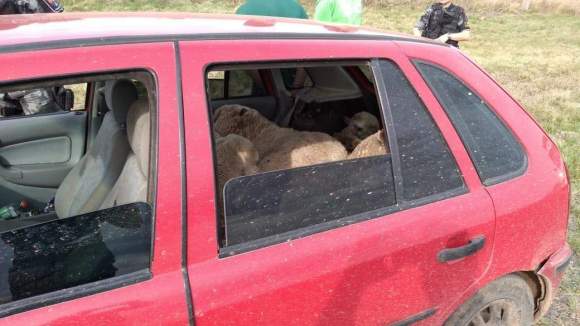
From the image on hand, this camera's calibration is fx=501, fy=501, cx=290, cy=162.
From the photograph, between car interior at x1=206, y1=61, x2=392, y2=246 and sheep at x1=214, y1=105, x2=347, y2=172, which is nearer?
car interior at x1=206, y1=61, x2=392, y2=246

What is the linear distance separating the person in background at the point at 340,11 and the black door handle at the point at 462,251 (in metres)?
3.44

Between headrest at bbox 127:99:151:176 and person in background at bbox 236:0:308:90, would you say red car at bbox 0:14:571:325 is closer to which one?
headrest at bbox 127:99:151:176

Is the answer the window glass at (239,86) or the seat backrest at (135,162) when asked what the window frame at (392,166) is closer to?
the seat backrest at (135,162)

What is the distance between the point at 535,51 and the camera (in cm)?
1293

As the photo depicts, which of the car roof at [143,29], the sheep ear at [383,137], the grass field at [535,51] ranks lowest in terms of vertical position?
the grass field at [535,51]

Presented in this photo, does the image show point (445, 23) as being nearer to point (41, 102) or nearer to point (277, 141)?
point (277, 141)

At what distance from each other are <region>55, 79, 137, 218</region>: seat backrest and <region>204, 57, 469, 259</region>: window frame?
2.21 feet

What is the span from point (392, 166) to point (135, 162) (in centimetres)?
92

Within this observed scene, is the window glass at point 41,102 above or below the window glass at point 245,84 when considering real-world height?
below

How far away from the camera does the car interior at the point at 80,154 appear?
1687mm

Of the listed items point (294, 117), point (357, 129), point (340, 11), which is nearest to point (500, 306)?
point (357, 129)

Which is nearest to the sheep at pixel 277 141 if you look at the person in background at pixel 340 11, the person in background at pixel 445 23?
the person in background at pixel 340 11

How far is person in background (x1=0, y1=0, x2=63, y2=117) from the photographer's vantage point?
111 inches

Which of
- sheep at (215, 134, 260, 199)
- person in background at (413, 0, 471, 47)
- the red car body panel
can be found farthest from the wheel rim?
person in background at (413, 0, 471, 47)
